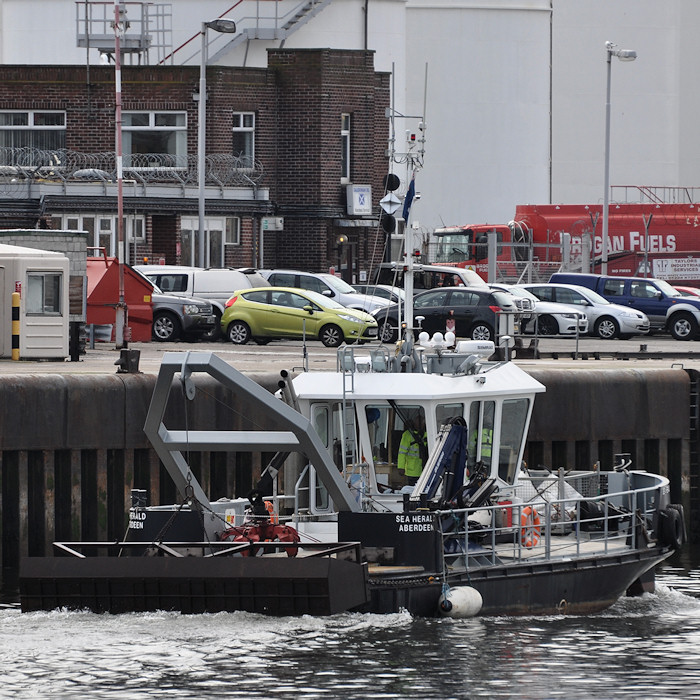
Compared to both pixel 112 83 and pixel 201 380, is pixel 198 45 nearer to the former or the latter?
pixel 112 83

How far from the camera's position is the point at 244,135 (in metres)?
54.6

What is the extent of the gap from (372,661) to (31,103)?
40.3 metres

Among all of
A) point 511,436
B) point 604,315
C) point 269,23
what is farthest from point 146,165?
point 511,436

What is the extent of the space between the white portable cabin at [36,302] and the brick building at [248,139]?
70.7 feet

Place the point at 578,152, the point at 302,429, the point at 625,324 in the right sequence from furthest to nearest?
the point at 578,152, the point at 625,324, the point at 302,429

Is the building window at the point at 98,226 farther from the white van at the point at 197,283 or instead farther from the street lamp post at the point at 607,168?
the street lamp post at the point at 607,168

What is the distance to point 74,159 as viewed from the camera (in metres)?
52.6

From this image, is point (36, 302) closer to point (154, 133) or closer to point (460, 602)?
point (460, 602)

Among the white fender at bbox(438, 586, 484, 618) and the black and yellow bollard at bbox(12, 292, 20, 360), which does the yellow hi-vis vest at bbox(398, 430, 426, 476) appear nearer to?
the white fender at bbox(438, 586, 484, 618)

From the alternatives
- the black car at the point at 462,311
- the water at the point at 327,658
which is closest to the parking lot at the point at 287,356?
the black car at the point at 462,311

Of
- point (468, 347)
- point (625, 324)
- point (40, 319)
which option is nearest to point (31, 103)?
point (625, 324)

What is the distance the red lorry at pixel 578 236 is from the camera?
56.3m

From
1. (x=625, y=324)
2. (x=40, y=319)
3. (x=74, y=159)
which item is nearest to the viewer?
(x=40, y=319)

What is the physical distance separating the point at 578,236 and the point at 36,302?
3202cm
